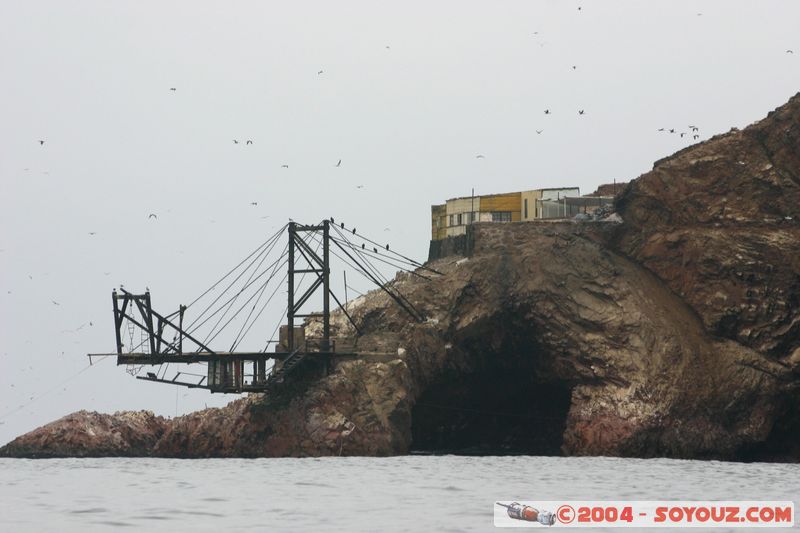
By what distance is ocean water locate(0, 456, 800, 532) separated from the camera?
124 ft

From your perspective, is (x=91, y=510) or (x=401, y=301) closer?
(x=91, y=510)

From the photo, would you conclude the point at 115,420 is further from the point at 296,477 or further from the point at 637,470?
the point at 637,470

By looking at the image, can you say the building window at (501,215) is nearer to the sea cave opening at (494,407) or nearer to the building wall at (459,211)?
the building wall at (459,211)

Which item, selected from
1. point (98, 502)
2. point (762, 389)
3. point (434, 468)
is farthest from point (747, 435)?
point (98, 502)

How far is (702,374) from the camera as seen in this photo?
71812 mm

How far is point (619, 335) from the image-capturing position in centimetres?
7225

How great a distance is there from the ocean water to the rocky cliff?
3.65 m

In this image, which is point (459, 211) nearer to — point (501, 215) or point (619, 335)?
point (501, 215)

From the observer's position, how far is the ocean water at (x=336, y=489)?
37781 millimetres

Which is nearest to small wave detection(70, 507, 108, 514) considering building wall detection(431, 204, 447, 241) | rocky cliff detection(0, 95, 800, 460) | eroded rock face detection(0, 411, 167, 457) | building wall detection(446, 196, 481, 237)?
rocky cliff detection(0, 95, 800, 460)

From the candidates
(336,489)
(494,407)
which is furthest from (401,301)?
(336,489)

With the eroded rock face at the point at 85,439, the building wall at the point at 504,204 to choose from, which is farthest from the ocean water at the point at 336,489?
the building wall at the point at 504,204

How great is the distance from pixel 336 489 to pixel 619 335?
27.8 meters

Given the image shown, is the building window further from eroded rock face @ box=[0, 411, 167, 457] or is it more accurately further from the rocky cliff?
eroded rock face @ box=[0, 411, 167, 457]
